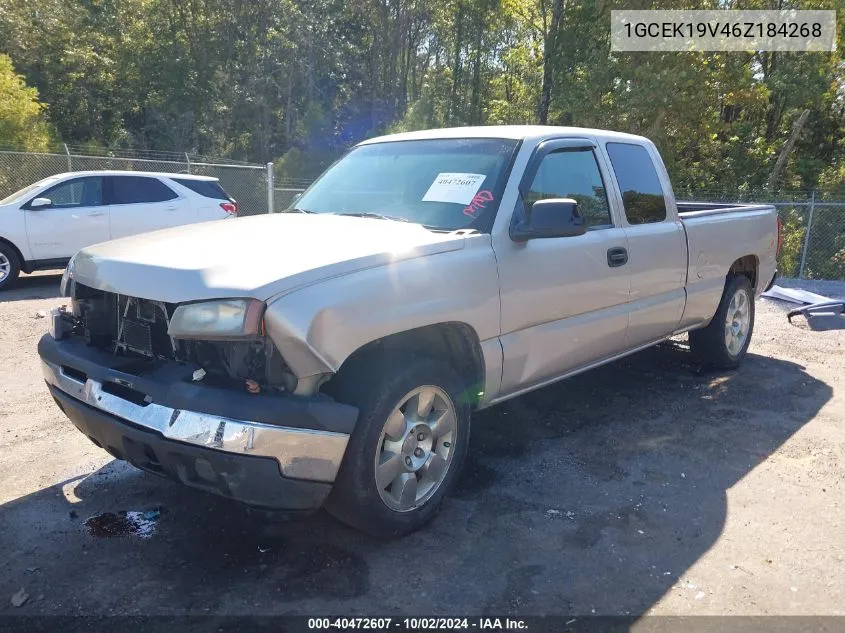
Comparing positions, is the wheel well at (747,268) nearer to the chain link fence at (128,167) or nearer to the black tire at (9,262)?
the black tire at (9,262)

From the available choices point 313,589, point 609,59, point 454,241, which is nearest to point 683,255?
point 454,241

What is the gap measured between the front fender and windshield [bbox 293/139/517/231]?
0.98ft

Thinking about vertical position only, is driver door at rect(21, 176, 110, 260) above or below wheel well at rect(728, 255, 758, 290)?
above

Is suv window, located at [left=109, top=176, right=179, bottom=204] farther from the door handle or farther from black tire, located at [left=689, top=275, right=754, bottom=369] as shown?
the door handle

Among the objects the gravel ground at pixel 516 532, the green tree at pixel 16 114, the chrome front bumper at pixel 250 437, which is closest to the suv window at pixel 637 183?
the gravel ground at pixel 516 532

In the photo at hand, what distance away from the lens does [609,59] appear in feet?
62.5

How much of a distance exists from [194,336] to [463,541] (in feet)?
5.22

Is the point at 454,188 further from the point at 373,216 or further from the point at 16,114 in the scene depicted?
the point at 16,114

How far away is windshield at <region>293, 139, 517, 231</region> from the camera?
358cm

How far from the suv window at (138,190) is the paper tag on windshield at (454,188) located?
8.53 m

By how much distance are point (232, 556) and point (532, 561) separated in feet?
4.51

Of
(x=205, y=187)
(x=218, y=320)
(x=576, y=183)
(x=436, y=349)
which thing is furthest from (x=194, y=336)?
(x=205, y=187)

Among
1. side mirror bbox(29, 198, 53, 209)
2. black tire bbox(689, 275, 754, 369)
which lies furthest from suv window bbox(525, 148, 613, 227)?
side mirror bbox(29, 198, 53, 209)

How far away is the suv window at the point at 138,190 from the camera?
35.0 feet
